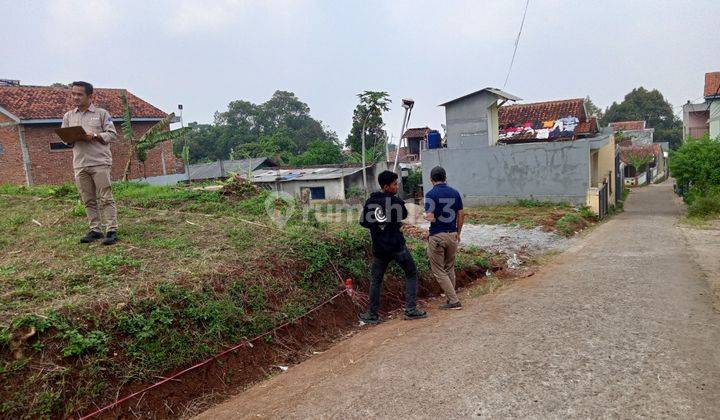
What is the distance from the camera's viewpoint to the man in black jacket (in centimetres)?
538

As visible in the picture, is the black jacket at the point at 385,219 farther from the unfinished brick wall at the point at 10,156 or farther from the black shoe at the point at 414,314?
the unfinished brick wall at the point at 10,156

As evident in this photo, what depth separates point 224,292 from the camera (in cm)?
490

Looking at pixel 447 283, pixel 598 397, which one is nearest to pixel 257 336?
pixel 447 283

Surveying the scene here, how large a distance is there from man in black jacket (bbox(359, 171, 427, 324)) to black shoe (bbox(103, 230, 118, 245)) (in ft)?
10.4

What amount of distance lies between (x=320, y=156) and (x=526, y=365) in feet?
116

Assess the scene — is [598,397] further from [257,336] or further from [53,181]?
[53,181]

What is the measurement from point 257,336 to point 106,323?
1.35 metres

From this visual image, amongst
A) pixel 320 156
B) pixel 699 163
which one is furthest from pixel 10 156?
pixel 699 163

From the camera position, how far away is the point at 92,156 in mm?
6008

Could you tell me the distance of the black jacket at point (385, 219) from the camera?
5.37 metres

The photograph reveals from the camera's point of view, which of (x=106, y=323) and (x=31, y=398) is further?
(x=106, y=323)

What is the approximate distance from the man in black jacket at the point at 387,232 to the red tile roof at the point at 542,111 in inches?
779

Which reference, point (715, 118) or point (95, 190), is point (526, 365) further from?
point (715, 118)

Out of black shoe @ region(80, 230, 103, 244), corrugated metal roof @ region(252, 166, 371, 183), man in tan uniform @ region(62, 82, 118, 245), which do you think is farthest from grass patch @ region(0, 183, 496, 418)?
corrugated metal roof @ region(252, 166, 371, 183)
